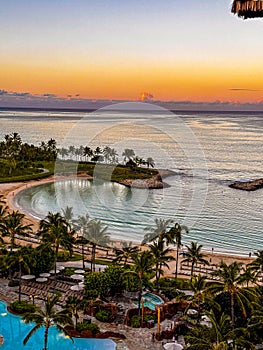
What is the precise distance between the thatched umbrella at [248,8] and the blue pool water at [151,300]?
35.2 m

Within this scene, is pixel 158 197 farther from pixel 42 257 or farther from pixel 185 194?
pixel 42 257

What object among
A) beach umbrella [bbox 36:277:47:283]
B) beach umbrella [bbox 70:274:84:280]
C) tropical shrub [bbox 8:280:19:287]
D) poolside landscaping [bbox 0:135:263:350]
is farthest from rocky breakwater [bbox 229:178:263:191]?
tropical shrub [bbox 8:280:19:287]

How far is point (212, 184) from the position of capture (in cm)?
11994

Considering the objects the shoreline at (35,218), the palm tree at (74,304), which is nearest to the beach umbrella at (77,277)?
the palm tree at (74,304)

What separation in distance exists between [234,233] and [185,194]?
32060 millimetres

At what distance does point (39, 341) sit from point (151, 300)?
461 inches

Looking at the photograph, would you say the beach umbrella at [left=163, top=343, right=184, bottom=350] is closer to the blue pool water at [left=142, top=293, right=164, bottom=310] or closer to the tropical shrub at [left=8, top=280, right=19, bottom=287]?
the blue pool water at [left=142, top=293, right=164, bottom=310]

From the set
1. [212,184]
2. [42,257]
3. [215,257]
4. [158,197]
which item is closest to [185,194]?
[158,197]

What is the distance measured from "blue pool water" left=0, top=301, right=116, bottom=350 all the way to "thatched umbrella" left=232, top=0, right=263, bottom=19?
29.8m

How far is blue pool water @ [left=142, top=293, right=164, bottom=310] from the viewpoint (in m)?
39.1

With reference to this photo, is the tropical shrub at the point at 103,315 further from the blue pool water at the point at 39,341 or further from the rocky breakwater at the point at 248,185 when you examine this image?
the rocky breakwater at the point at 248,185

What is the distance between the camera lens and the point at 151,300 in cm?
3991

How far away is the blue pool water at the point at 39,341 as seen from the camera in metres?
31.9

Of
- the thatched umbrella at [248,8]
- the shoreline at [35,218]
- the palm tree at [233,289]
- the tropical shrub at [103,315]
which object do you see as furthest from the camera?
the shoreline at [35,218]
